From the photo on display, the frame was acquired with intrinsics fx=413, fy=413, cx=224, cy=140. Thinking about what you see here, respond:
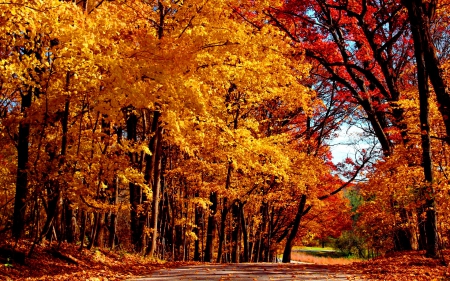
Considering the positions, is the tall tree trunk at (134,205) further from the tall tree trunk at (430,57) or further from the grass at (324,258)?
the grass at (324,258)

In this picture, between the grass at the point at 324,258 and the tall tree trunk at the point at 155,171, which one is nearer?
the tall tree trunk at the point at 155,171

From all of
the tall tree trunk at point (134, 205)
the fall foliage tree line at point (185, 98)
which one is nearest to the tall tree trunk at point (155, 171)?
the fall foliage tree line at point (185, 98)

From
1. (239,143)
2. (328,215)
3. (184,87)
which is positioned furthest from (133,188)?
(328,215)

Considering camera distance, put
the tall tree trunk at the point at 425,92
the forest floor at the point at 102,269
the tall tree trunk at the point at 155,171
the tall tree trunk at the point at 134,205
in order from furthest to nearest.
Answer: the tall tree trunk at the point at 134,205, the tall tree trunk at the point at 155,171, the forest floor at the point at 102,269, the tall tree trunk at the point at 425,92

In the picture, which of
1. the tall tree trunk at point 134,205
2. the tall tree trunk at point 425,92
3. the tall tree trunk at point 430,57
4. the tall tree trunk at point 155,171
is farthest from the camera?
the tall tree trunk at point 134,205

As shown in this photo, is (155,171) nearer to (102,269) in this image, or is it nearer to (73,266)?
(102,269)

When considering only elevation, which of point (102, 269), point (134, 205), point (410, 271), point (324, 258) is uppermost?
point (134, 205)

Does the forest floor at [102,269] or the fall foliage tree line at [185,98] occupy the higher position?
the fall foliage tree line at [185,98]

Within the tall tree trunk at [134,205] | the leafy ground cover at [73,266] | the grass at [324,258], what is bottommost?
the grass at [324,258]

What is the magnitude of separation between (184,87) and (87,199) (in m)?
3.73

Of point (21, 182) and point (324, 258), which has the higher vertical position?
point (21, 182)

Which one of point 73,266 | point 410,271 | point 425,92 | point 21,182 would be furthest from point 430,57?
point 21,182

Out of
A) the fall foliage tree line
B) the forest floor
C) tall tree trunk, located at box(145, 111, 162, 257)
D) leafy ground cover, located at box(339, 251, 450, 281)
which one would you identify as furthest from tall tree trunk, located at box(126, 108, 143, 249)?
leafy ground cover, located at box(339, 251, 450, 281)

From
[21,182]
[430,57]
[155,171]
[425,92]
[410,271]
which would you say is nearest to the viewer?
[430,57]
